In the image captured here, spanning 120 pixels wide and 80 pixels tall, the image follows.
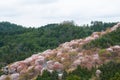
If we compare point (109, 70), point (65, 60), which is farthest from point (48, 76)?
point (109, 70)

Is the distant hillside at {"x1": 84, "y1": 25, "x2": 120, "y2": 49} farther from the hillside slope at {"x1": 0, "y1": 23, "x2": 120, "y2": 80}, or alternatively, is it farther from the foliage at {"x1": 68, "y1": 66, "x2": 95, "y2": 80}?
the foliage at {"x1": 68, "y1": 66, "x2": 95, "y2": 80}

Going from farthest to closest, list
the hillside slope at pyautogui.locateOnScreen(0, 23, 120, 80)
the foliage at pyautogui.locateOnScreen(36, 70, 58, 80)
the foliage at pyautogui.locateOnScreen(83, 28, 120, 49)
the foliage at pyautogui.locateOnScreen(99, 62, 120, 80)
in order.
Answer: the foliage at pyautogui.locateOnScreen(83, 28, 120, 49), the hillside slope at pyautogui.locateOnScreen(0, 23, 120, 80), the foliage at pyautogui.locateOnScreen(36, 70, 58, 80), the foliage at pyautogui.locateOnScreen(99, 62, 120, 80)

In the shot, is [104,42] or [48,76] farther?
[104,42]

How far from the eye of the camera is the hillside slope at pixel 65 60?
314ft

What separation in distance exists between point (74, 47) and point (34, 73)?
14.6 meters

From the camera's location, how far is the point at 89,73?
3492 inches

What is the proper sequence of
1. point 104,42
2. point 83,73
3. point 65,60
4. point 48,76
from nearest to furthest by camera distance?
1. point 83,73
2. point 48,76
3. point 65,60
4. point 104,42

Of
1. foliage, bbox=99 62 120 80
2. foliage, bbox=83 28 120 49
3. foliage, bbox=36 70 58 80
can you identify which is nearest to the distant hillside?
foliage, bbox=83 28 120 49

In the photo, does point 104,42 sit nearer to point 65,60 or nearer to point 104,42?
point 104,42

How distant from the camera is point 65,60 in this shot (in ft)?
325

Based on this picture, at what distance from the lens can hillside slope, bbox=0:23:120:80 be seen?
95625 millimetres

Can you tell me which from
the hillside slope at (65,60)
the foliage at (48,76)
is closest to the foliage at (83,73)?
the foliage at (48,76)

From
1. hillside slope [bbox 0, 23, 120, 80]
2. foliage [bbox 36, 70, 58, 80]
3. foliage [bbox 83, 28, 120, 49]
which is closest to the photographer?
foliage [bbox 36, 70, 58, 80]

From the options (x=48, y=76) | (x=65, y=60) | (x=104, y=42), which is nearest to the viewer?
(x=48, y=76)
